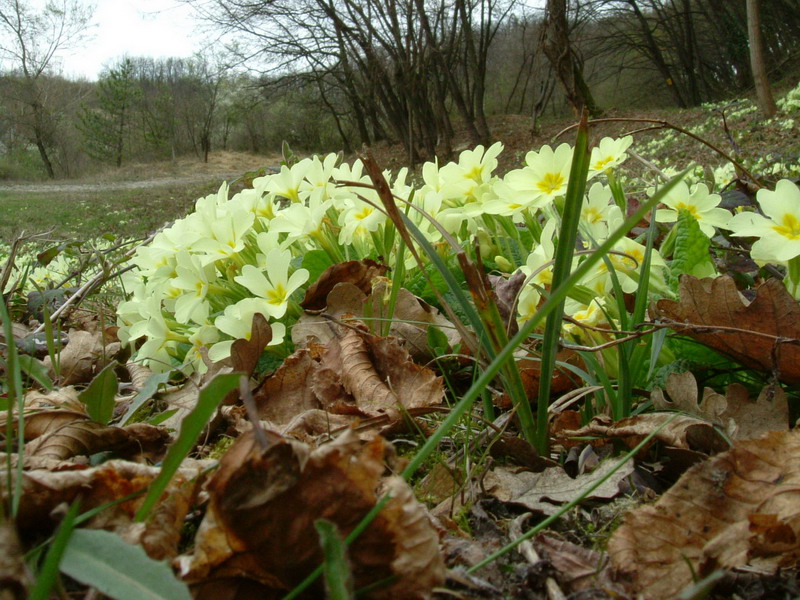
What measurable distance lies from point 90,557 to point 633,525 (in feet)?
1.45

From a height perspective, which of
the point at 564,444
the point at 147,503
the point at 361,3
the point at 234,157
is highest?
the point at 361,3

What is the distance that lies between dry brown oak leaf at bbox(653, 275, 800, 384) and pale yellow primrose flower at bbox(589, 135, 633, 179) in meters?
0.33

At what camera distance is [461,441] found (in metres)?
0.87

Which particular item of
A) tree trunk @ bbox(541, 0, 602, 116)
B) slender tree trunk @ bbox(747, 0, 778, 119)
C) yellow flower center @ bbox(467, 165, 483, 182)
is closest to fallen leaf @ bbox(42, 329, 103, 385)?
yellow flower center @ bbox(467, 165, 483, 182)

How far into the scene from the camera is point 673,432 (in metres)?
0.75

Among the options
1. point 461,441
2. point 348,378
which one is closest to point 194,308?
point 348,378

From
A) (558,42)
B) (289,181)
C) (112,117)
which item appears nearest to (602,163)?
(289,181)

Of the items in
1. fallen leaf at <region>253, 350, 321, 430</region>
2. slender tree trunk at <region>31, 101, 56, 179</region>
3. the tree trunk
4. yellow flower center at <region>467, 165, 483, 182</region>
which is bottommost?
fallen leaf at <region>253, 350, 321, 430</region>

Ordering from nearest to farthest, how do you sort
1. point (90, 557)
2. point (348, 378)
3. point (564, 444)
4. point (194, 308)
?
1. point (90, 557)
2. point (564, 444)
3. point (348, 378)
4. point (194, 308)

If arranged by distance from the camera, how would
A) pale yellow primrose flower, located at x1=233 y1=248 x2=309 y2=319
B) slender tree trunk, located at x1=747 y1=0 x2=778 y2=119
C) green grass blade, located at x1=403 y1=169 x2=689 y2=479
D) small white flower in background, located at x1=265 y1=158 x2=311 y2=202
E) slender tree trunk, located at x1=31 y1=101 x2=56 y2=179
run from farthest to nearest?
slender tree trunk, located at x1=31 y1=101 x2=56 y2=179 < slender tree trunk, located at x1=747 y1=0 x2=778 y2=119 < small white flower in background, located at x1=265 y1=158 x2=311 y2=202 < pale yellow primrose flower, located at x1=233 y1=248 x2=309 y2=319 < green grass blade, located at x1=403 y1=169 x2=689 y2=479

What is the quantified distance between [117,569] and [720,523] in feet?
1.66

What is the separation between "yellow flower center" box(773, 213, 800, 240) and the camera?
81 cm

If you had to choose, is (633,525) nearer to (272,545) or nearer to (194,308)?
(272,545)

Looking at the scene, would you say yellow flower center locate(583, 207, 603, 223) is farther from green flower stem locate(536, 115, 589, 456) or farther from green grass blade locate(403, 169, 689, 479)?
green grass blade locate(403, 169, 689, 479)
